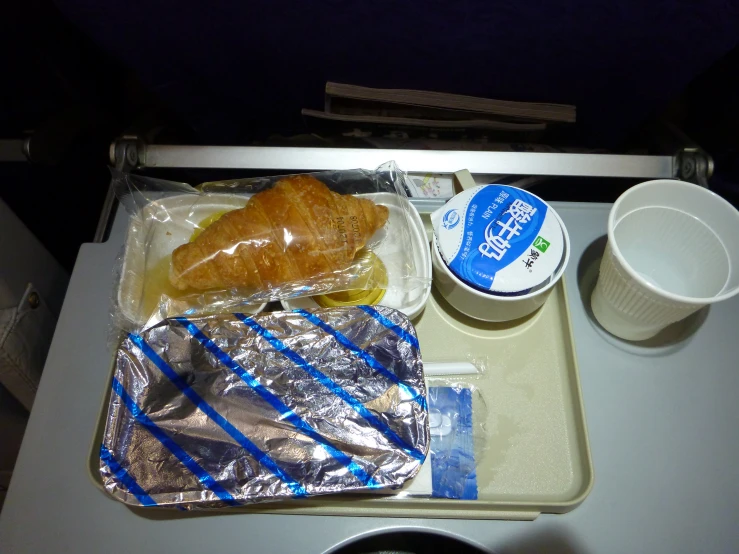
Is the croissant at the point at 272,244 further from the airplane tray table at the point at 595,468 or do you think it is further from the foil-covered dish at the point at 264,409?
the airplane tray table at the point at 595,468

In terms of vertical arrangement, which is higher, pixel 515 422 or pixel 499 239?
pixel 499 239

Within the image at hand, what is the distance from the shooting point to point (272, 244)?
0.50m

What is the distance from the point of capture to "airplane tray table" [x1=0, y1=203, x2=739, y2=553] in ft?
1.56

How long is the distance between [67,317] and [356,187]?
1.26 ft

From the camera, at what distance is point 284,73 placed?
669mm

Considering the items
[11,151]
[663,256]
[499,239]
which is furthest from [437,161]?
[11,151]

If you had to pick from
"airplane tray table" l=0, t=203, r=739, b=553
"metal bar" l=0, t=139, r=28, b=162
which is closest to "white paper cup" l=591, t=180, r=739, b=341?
"airplane tray table" l=0, t=203, r=739, b=553

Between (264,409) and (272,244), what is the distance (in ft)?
0.54

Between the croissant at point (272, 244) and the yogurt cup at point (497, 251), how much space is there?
0.11 m

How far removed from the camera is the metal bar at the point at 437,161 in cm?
64

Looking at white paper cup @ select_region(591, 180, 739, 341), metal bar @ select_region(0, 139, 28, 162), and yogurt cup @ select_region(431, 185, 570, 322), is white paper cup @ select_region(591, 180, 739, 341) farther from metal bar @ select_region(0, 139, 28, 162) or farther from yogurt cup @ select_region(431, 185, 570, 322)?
metal bar @ select_region(0, 139, 28, 162)

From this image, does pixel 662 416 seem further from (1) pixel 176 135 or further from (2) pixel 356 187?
(1) pixel 176 135

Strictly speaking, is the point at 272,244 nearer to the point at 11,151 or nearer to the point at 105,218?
the point at 105,218

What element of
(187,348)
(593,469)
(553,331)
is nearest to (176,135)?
(187,348)
